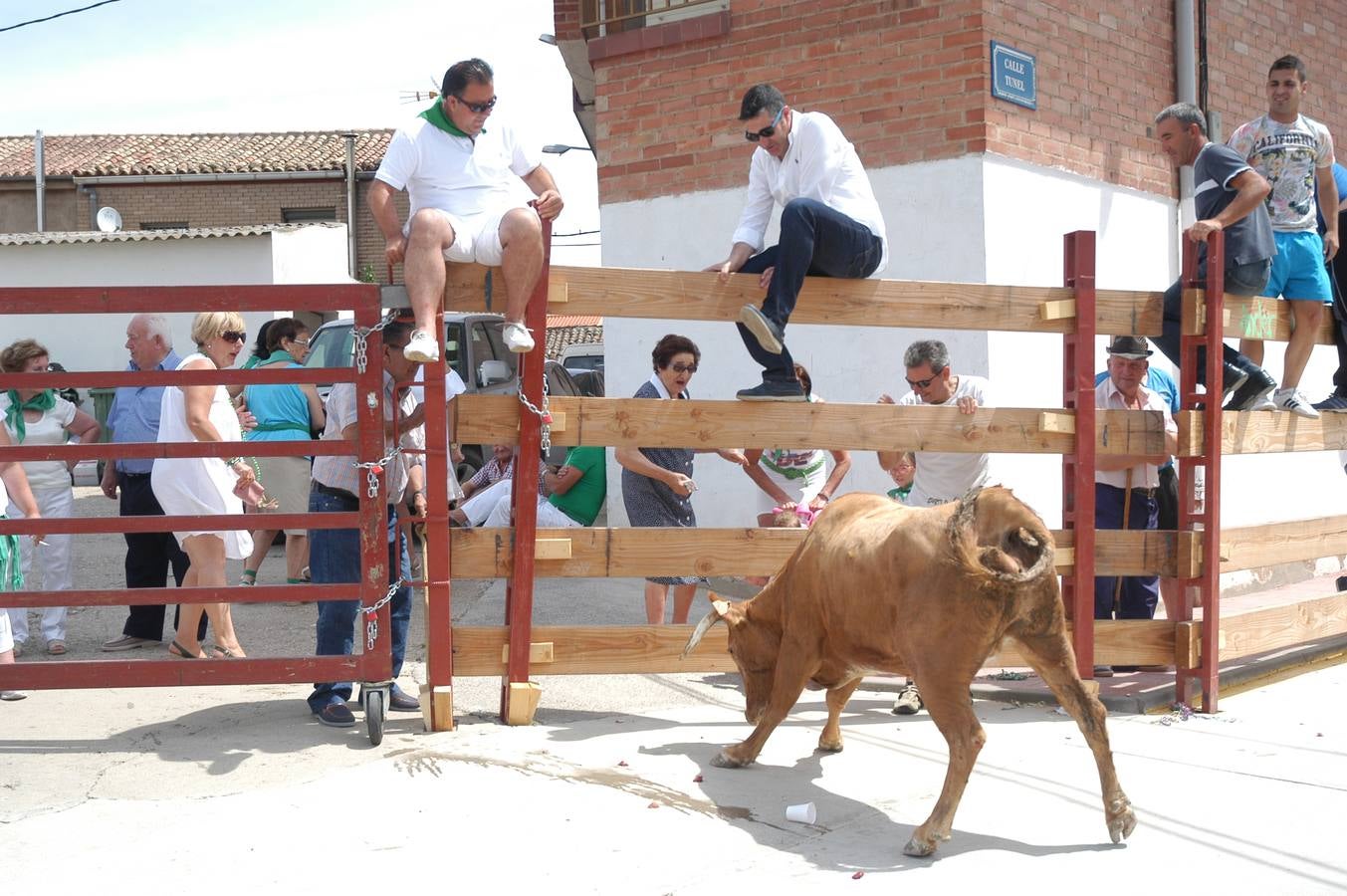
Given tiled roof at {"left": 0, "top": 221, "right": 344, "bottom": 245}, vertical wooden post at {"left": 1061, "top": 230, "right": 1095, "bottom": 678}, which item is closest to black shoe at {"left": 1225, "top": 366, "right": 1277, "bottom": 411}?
vertical wooden post at {"left": 1061, "top": 230, "right": 1095, "bottom": 678}

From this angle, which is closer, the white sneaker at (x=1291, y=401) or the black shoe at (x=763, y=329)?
the black shoe at (x=763, y=329)

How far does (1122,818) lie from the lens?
4297 mm

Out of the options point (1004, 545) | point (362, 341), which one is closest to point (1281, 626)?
point (1004, 545)

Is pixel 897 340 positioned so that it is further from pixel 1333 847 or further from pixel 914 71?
pixel 1333 847

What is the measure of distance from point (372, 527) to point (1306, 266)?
16.8ft

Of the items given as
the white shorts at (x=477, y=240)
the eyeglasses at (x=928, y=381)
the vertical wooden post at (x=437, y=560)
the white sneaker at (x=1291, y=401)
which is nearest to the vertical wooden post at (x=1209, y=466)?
the white sneaker at (x=1291, y=401)

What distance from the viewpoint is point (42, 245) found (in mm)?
25578

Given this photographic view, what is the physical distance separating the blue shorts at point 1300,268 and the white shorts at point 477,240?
4.15 metres

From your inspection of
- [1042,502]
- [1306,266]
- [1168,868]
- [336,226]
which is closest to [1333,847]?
[1168,868]

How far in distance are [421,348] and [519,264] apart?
69 centimetres

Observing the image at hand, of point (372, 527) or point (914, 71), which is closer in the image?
point (372, 527)

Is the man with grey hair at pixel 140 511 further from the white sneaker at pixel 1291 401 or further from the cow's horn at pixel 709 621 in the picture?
the white sneaker at pixel 1291 401

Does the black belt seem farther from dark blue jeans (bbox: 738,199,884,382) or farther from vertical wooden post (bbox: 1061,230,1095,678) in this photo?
vertical wooden post (bbox: 1061,230,1095,678)

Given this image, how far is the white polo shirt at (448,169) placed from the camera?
18.0 feet
